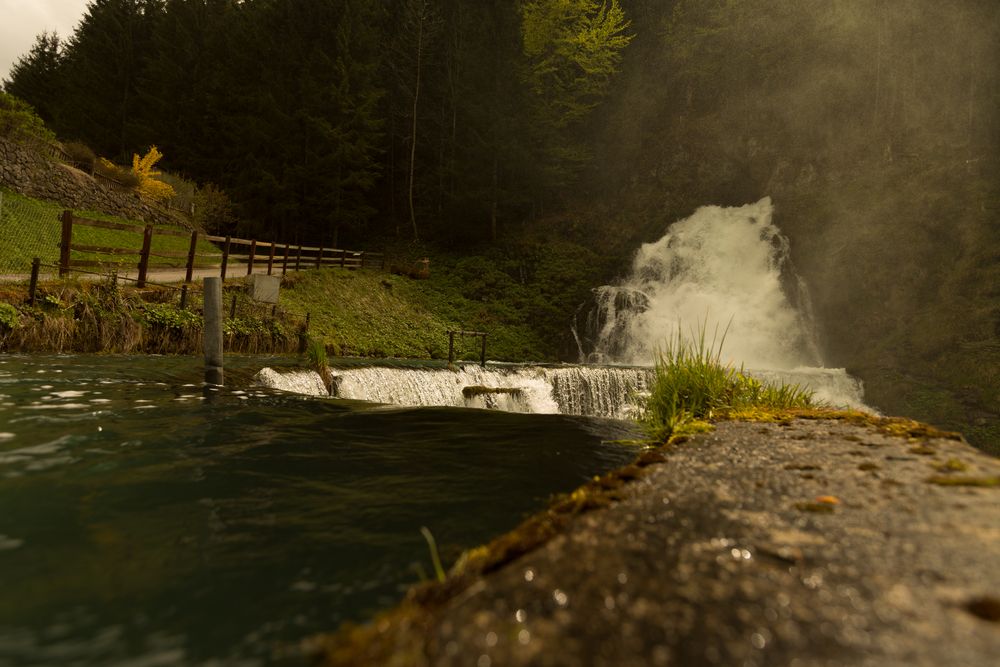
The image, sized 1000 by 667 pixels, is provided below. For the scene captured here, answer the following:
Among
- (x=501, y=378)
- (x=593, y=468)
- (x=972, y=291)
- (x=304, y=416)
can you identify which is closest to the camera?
(x=593, y=468)

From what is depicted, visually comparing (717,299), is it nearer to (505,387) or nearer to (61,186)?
(505,387)

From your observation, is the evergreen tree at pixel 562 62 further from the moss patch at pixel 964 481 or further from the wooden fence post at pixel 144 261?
→ the moss patch at pixel 964 481

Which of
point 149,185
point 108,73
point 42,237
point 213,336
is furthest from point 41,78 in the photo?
point 213,336

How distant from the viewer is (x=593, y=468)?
16.0 ft

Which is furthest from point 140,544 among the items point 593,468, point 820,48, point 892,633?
point 820,48

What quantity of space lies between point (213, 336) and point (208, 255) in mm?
9428

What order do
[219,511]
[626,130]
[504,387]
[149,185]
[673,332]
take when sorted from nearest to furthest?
1. [219,511]
2. [504,387]
3. [673,332]
4. [149,185]
5. [626,130]

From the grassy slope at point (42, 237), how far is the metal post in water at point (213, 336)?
5.77 meters

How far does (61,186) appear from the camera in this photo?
20375mm

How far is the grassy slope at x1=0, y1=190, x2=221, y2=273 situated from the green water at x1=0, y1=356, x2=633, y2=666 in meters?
9.13

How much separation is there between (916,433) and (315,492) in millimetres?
4488

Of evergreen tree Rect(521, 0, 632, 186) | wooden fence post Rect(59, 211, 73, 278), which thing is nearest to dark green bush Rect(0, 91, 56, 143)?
wooden fence post Rect(59, 211, 73, 278)

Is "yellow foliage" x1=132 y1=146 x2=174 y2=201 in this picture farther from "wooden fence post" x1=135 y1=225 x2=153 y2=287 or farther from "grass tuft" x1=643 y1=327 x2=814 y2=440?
"grass tuft" x1=643 y1=327 x2=814 y2=440

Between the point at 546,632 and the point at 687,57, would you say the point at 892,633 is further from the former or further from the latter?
the point at 687,57
